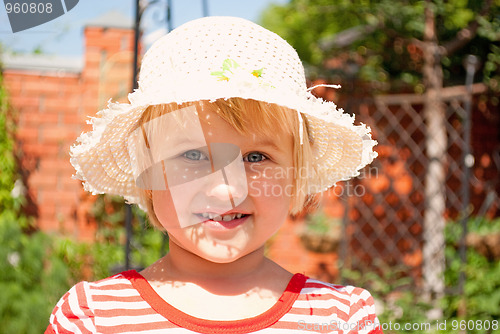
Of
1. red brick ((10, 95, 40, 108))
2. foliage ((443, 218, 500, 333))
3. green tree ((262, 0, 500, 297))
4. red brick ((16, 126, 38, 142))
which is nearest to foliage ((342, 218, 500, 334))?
foliage ((443, 218, 500, 333))

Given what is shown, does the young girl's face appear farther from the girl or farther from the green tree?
the green tree

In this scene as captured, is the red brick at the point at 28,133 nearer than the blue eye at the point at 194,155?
No

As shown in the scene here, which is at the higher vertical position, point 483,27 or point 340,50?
point 483,27

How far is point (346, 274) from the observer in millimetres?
4258

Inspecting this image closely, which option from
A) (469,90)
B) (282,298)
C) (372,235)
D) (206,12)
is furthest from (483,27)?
(282,298)

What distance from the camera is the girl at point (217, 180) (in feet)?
3.66

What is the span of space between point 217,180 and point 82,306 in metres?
0.39

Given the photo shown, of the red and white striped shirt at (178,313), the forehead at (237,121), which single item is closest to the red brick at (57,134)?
the red and white striped shirt at (178,313)

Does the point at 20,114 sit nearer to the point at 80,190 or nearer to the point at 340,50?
the point at 80,190

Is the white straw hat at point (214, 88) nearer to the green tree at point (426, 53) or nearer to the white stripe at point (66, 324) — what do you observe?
the white stripe at point (66, 324)

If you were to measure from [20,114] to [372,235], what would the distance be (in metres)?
3.44

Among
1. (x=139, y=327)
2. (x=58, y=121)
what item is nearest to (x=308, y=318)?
(x=139, y=327)

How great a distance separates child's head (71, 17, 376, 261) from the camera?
111 cm

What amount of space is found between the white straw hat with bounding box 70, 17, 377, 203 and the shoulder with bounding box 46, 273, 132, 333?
0.28m
